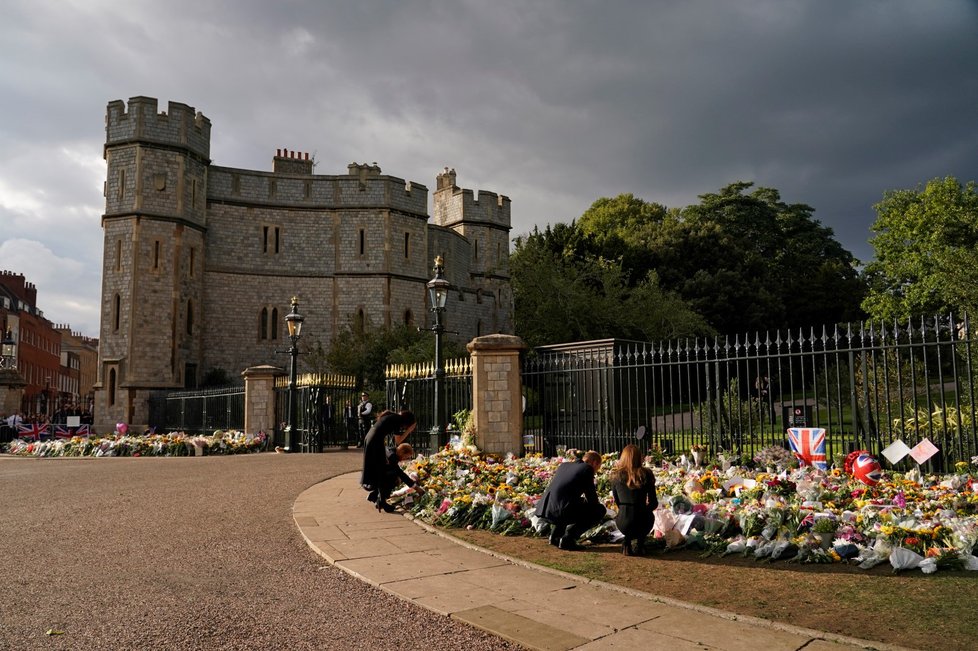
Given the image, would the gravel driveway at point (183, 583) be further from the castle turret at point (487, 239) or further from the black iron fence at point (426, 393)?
A: the castle turret at point (487, 239)

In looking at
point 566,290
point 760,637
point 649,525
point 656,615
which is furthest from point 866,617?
point 566,290

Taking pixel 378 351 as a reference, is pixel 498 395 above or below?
below

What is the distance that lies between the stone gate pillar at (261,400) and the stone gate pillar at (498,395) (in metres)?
9.69

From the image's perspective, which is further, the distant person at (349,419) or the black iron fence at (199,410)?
the black iron fence at (199,410)

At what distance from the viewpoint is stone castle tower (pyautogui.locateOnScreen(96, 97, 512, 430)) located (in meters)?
30.4

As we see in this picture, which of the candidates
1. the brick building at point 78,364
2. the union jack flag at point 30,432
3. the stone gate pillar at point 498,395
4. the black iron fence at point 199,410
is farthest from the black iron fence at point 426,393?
the brick building at point 78,364

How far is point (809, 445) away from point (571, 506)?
4.16 m

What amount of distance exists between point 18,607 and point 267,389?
16.1 meters

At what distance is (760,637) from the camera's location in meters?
4.09

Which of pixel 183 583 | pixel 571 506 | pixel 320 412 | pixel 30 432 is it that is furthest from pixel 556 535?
pixel 30 432

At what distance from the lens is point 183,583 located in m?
5.39

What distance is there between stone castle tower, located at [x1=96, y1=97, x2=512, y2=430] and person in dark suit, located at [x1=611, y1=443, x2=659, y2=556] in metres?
28.0

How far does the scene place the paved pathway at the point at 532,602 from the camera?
4.05 metres

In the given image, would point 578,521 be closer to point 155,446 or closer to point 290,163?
point 155,446
